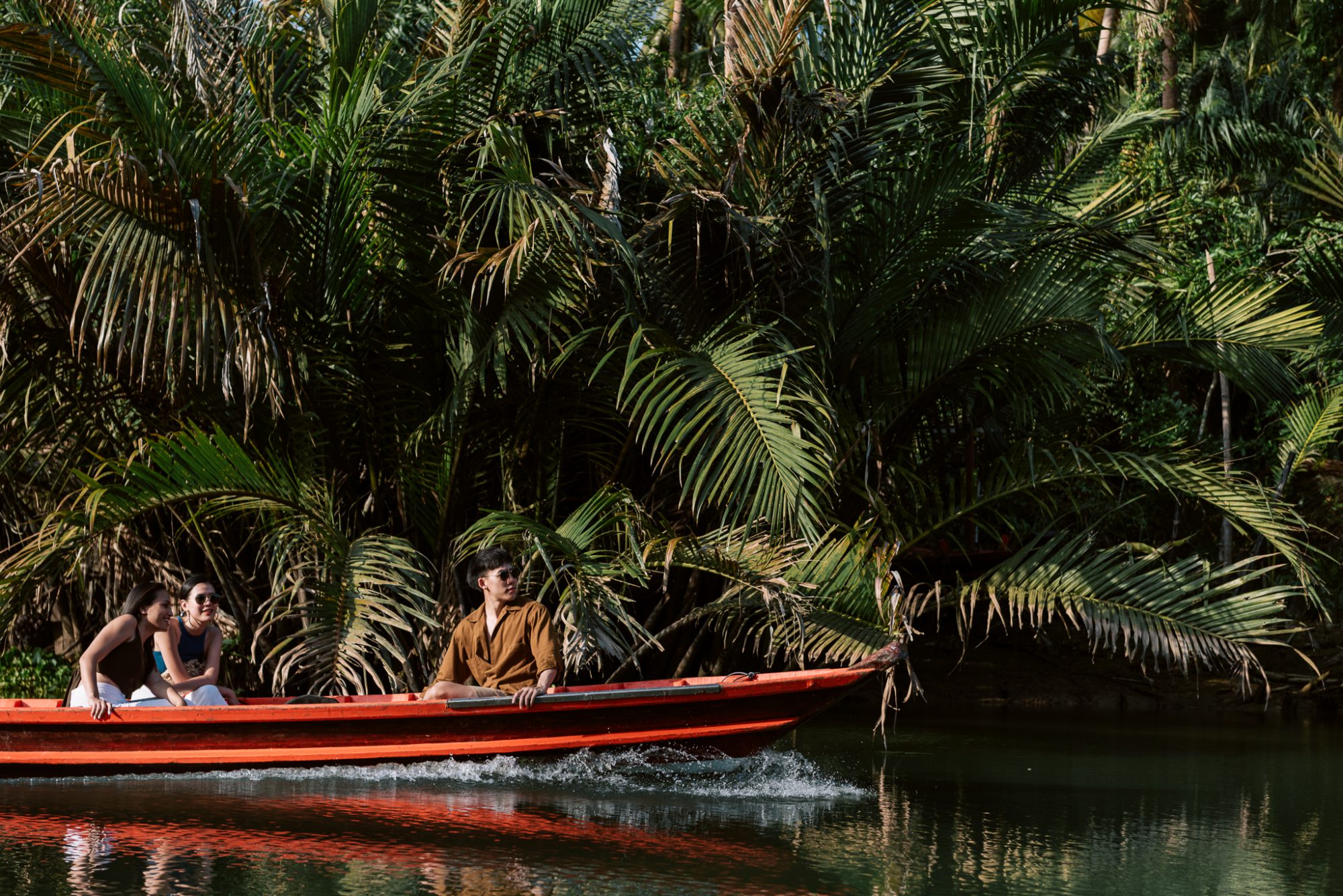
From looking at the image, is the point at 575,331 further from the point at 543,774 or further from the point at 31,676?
the point at 31,676

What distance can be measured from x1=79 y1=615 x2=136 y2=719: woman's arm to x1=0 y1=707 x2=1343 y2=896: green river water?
1.28ft

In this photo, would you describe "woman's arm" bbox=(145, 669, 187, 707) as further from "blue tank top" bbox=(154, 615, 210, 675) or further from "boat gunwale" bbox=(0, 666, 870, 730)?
"boat gunwale" bbox=(0, 666, 870, 730)

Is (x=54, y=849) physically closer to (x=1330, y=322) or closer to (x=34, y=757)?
(x=34, y=757)

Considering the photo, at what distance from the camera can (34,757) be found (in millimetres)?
7121

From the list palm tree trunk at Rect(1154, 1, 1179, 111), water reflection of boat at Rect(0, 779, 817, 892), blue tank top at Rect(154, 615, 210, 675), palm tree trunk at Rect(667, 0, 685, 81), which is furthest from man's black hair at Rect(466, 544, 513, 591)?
palm tree trunk at Rect(667, 0, 685, 81)

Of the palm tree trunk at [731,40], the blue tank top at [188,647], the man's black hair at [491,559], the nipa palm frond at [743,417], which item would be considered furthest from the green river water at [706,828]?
the palm tree trunk at [731,40]

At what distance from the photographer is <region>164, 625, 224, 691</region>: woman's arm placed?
7539 mm

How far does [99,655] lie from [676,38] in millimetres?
19022

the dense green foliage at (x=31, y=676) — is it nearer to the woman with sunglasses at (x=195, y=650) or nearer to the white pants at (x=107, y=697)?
the woman with sunglasses at (x=195, y=650)

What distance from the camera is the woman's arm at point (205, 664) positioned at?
7.54m

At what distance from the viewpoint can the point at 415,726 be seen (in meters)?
7.12

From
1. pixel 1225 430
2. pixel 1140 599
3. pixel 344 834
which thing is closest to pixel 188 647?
pixel 344 834

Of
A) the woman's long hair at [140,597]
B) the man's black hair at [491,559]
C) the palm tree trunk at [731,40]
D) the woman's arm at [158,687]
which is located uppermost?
the palm tree trunk at [731,40]

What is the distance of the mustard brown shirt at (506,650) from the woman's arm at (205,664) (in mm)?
1262
